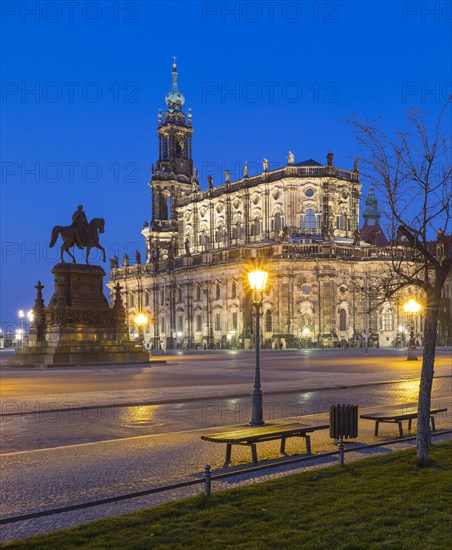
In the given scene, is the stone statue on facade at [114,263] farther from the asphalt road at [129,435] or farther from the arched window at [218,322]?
the asphalt road at [129,435]

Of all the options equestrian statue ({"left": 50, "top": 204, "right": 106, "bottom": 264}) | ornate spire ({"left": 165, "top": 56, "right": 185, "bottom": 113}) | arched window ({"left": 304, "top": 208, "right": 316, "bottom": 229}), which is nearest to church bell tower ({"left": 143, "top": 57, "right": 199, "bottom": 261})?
ornate spire ({"left": 165, "top": 56, "right": 185, "bottom": 113})

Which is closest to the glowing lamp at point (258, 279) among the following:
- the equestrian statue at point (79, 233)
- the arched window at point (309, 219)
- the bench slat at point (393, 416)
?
the bench slat at point (393, 416)

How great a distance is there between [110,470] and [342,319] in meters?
78.3

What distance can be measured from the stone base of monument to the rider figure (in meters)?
2.62

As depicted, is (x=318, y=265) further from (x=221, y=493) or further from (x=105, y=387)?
(x=221, y=493)

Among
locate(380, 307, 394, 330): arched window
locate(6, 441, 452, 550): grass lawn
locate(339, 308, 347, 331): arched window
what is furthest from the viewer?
locate(380, 307, 394, 330): arched window

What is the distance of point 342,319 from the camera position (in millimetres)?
87375

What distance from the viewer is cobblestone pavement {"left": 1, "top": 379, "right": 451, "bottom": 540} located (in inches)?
337

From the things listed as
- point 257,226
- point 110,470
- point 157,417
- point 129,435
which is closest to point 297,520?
point 110,470

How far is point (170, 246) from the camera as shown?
111 metres

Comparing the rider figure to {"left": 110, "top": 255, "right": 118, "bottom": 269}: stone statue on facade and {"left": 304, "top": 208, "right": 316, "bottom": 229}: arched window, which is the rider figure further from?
{"left": 110, "top": 255, "right": 118, "bottom": 269}: stone statue on facade

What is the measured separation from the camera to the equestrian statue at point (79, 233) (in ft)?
156

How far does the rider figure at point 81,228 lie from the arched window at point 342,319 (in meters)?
46.2

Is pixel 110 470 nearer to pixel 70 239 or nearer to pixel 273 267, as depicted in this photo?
pixel 70 239
